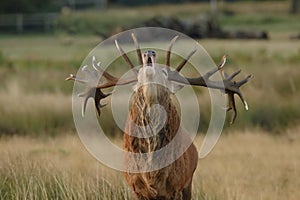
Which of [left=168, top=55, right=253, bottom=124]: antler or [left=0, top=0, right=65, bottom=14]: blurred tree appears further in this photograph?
[left=0, top=0, right=65, bottom=14]: blurred tree

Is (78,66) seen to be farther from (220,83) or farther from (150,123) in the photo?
(150,123)

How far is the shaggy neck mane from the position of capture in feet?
20.1

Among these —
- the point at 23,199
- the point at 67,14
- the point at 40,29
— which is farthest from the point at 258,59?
the point at 40,29

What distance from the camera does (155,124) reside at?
20.6 ft

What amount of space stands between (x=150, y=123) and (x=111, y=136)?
788 cm

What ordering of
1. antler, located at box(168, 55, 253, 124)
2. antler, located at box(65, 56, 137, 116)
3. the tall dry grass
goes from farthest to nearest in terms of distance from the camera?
the tall dry grass
antler, located at box(65, 56, 137, 116)
antler, located at box(168, 55, 253, 124)

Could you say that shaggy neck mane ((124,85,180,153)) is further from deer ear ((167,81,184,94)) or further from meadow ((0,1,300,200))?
meadow ((0,1,300,200))

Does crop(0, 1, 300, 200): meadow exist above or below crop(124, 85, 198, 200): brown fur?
below

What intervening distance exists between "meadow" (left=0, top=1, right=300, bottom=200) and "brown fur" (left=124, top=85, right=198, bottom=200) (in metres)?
1.42

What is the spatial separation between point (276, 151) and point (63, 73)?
29.0 ft

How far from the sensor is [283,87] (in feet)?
55.8

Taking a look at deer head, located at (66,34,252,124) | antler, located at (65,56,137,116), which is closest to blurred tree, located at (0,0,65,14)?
antler, located at (65,56,137,116)

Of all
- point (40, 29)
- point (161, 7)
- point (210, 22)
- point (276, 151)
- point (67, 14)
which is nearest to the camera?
point (276, 151)

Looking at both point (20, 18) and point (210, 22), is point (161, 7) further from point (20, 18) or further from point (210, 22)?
point (210, 22)
